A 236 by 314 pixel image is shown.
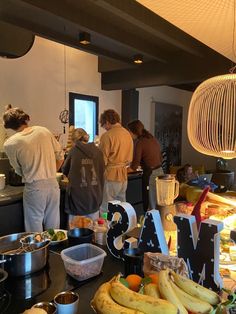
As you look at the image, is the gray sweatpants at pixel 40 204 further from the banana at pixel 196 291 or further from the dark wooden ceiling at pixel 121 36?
the banana at pixel 196 291

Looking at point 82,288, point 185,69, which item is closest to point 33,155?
point 82,288

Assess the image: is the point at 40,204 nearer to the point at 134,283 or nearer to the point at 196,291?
the point at 134,283

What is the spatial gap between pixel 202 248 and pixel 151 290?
37 centimetres

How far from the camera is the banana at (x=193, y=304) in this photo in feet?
2.81

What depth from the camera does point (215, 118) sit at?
75.8 inches

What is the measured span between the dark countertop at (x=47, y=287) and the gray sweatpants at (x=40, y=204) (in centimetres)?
128

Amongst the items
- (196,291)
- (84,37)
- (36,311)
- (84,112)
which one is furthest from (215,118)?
(84,112)

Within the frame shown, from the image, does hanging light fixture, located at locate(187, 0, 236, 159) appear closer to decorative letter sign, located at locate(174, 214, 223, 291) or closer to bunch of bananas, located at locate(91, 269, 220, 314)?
decorative letter sign, located at locate(174, 214, 223, 291)

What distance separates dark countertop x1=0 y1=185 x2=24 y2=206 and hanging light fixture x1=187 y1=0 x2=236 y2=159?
1617 mm

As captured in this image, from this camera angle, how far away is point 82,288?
1.16 meters

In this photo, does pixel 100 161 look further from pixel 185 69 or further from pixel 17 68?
pixel 185 69

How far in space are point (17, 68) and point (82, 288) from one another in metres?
3.15

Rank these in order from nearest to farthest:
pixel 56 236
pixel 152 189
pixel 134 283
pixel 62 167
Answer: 1. pixel 134 283
2. pixel 56 236
3. pixel 62 167
4. pixel 152 189

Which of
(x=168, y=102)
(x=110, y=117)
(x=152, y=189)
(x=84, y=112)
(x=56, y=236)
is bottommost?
(x=152, y=189)
